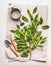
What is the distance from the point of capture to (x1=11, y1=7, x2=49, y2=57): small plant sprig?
1758 millimetres

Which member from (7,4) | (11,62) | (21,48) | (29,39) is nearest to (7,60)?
(11,62)

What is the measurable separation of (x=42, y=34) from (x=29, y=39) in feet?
0.41

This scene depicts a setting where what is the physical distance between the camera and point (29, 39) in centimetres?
176

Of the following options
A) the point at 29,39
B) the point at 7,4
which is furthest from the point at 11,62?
the point at 7,4

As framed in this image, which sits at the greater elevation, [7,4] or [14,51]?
[7,4]

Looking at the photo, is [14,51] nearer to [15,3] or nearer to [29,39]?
[29,39]

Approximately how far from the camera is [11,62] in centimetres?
176

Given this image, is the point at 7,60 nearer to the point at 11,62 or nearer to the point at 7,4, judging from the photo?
the point at 11,62

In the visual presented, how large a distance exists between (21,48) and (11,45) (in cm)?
9

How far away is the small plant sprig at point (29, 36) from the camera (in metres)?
1.76

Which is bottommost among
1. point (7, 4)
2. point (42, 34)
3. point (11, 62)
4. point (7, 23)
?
point (11, 62)

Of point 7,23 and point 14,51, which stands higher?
point 7,23

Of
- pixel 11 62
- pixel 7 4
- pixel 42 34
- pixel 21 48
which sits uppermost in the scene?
pixel 7 4

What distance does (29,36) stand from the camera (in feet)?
5.78
